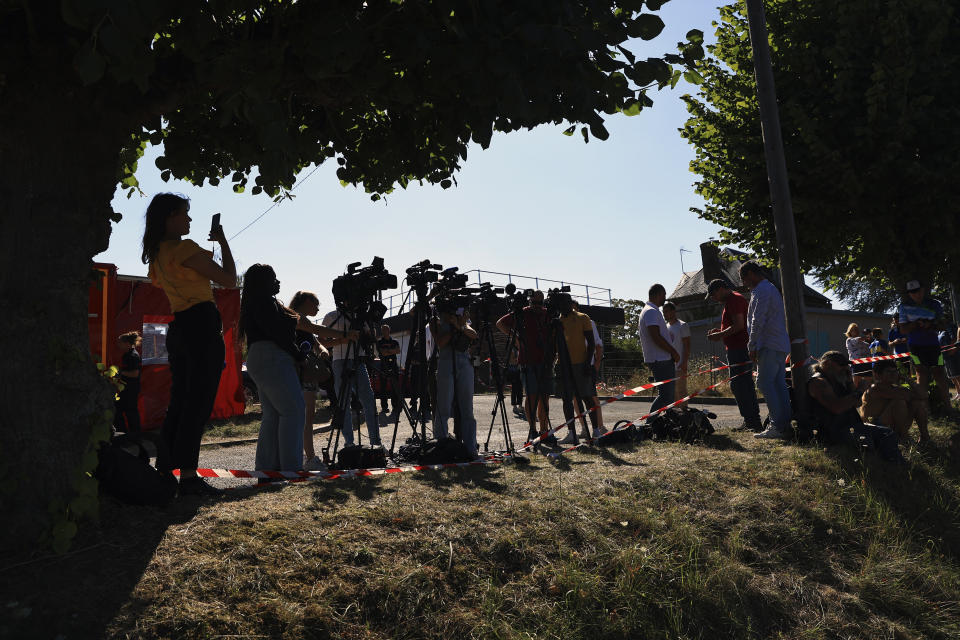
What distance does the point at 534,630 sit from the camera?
10.6 ft

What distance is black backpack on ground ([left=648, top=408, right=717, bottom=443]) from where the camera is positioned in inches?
276

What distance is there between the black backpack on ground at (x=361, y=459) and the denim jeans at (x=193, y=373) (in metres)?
1.73

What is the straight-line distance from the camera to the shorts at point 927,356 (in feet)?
28.7

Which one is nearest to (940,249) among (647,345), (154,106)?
(647,345)

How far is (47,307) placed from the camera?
3.30m

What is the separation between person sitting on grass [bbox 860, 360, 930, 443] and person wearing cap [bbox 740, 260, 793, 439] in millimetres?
819

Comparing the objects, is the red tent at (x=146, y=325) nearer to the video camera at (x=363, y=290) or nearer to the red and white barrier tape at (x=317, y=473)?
the video camera at (x=363, y=290)

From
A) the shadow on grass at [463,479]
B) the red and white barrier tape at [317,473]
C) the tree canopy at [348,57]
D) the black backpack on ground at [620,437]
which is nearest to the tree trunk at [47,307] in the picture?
the tree canopy at [348,57]

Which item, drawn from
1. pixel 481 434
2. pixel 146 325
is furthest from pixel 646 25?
pixel 146 325

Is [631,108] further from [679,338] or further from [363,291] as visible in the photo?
[679,338]

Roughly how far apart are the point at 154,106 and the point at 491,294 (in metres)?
4.09

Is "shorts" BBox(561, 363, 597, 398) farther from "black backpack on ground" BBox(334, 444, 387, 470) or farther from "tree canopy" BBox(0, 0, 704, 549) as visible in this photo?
"tree canopy" BBox(0, 0, 704, 549)

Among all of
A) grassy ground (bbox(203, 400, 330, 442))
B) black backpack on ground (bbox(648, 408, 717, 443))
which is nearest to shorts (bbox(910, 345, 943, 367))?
black backpack on ground (bbox(648, 408, 717, 443))

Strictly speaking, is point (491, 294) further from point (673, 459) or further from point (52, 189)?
point (52, 189)
